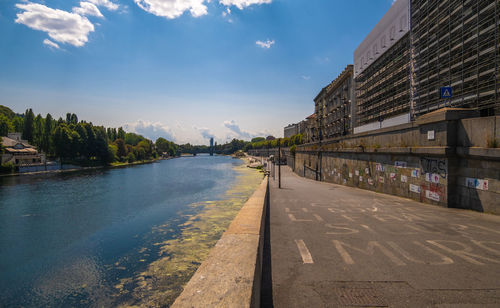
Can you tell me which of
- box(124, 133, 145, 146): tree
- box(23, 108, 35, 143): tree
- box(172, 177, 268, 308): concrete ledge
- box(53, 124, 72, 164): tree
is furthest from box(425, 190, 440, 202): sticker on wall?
box(124, 133, 145, 146): tree

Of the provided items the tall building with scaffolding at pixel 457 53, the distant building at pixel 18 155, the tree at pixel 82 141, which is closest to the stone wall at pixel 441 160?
the tall building with scaffolding at pixel 457 53

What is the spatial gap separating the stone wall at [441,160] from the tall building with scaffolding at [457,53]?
10.7 m

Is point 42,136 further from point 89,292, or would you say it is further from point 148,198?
point 89,292

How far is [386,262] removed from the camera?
18.1ft

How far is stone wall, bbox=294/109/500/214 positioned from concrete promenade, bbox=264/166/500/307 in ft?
7.09

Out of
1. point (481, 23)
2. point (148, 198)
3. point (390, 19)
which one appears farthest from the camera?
point (390, 19)

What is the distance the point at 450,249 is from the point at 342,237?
2.62 metres

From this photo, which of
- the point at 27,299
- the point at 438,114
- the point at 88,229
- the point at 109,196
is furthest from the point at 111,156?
the point at 438,114

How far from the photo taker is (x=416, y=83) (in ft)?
114

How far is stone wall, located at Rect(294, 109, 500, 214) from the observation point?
10461 millimetres

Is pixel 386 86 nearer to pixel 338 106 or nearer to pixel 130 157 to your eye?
pixel 338 106

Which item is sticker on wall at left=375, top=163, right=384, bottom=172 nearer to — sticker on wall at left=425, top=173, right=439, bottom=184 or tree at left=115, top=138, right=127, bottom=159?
sticker on wall at left=425, top=173, right=439, bottom=184

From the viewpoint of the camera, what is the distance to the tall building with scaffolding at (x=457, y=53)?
2328 centimetres

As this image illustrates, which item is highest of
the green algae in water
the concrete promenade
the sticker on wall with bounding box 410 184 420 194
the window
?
the window
